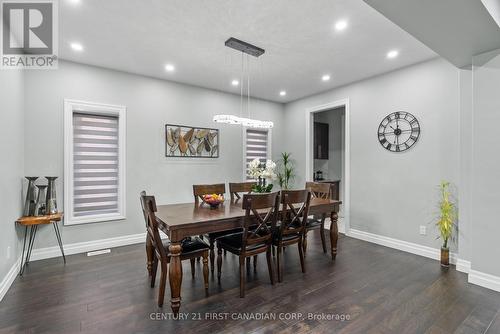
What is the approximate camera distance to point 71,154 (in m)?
3.59

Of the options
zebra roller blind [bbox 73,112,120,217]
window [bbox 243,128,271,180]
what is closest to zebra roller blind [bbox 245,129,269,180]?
window [bbox 243,128,271,180]

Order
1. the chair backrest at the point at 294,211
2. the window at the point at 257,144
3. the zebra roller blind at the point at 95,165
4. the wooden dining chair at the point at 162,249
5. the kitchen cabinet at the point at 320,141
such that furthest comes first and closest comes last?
1. the kitchen cabinet at the point at 320,141
2. the window at the point at 257,144
3. the zebra roller blind at the point at 95,165
4. the chair backrest at the point at 294,211
5. the wooden dining chair at the point at 162,249

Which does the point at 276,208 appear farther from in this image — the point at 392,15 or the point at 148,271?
the point at 392,15

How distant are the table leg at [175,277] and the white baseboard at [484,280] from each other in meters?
3.15

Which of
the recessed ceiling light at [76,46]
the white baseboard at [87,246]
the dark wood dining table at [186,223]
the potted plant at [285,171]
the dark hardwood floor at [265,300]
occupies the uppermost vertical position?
the recessed ceiling light at [76,46]

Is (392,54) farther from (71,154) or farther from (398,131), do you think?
(71,154)

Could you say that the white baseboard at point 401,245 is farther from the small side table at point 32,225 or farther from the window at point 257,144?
the small side table at point 32,225

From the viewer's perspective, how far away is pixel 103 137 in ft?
13.1

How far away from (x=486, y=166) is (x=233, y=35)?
10.5ft

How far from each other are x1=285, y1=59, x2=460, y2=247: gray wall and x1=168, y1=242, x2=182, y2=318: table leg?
3.43m

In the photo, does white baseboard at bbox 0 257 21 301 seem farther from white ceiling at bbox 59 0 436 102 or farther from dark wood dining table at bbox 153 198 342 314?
white ceiling at bbox 59 0 436 102

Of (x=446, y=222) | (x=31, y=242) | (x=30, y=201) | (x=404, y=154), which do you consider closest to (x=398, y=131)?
(x=404, y=154)

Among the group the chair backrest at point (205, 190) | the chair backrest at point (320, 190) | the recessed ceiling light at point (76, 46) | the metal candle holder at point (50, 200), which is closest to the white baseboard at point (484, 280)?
the chair backrest at point (320, 190)

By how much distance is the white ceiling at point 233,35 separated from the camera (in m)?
2.42
